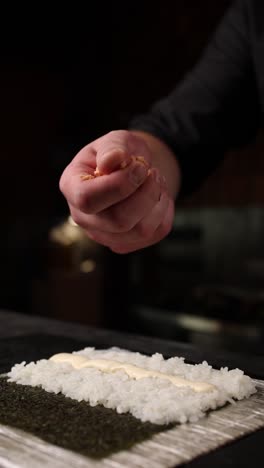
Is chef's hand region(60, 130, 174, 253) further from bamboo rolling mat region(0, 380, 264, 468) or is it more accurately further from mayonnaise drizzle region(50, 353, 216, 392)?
bamboo rolling mat region(0, 380, 264, 468)

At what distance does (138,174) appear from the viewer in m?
0.89

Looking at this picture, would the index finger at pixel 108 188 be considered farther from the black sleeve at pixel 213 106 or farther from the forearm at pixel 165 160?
the black sleeve at pixel 213 106

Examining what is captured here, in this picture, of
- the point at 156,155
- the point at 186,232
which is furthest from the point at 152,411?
the point at 186,232

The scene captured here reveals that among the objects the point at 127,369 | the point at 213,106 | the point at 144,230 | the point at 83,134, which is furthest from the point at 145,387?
the point at 83,134

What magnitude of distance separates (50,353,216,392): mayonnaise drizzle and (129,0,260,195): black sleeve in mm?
734

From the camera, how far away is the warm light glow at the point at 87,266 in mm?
4395

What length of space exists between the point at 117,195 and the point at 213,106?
91cm

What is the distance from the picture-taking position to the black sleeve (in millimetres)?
1659

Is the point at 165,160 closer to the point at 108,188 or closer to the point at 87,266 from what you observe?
the point at 108,188

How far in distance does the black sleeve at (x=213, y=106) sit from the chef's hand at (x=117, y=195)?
0.55m

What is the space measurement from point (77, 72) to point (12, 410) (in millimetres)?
4168

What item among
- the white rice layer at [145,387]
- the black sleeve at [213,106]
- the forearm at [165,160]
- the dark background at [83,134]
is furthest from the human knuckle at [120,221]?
the dark background at [83,134]

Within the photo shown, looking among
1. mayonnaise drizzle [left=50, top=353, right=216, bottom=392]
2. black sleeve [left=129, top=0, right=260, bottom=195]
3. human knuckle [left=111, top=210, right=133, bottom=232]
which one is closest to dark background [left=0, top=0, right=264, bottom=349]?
black sleeve [left=129, top=0, right=260, bottom=195]

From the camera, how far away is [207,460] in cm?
69
